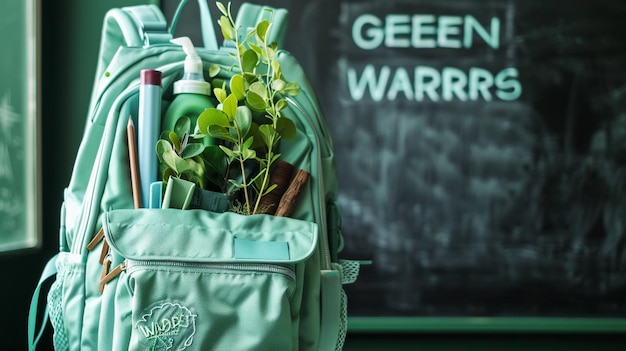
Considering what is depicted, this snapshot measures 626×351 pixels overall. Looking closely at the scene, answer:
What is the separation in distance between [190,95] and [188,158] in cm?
9

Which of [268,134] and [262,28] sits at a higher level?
[262,28]

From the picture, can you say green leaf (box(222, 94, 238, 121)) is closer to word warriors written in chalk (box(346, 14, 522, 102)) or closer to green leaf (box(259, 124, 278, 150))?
green leaf (box(259, 124, 278, 150))

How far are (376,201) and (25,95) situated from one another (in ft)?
2.27

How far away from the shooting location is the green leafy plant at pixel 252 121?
661 millimetres

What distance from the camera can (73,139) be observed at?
127 cm

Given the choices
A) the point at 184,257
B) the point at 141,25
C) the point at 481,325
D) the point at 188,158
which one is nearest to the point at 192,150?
the point at 188,158

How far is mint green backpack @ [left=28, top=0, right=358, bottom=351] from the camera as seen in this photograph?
0.60 meters

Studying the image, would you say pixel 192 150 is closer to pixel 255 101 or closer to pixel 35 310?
pixel 255 101

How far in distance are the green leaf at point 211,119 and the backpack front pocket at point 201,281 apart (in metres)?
0.09

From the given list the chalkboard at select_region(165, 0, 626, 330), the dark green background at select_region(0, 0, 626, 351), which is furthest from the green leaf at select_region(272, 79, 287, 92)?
the dark green background at select_region(0, 0, 626, 351)

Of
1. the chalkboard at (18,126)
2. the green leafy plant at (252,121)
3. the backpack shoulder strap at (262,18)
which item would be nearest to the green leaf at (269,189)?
the green leafy plant at (252,121)

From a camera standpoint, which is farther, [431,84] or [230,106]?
[431,84]

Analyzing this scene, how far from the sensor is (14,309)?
111 cm

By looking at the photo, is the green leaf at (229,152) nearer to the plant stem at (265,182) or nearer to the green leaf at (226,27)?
the plant stem at (265,182)
